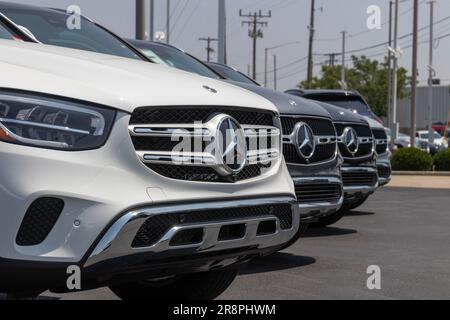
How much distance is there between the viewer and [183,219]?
4020 millimetres

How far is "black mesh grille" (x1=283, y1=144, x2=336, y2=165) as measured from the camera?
7.17 m

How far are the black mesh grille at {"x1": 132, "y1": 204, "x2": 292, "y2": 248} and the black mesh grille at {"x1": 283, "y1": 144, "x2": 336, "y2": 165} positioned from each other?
2647mm

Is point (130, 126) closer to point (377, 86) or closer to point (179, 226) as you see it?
point (179, 226)

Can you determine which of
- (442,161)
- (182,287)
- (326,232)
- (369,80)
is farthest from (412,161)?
(369,80)

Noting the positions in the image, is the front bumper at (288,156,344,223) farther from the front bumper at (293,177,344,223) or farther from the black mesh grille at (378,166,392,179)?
the black mesh grille at (378,166,392,179)

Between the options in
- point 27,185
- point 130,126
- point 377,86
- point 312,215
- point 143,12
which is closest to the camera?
point 27,185

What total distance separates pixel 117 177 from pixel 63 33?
233cm

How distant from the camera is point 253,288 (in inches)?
241

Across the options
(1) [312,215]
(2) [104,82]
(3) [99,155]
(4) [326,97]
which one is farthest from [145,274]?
(4) [326,97]

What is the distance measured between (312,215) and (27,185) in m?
3.84

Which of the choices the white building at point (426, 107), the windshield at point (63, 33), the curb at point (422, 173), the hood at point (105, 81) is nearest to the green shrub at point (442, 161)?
the curb at point (422, 173)

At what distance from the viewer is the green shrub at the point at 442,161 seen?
862 inches

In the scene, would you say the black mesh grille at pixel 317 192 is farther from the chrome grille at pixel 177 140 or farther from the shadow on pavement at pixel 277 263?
Result: the chrome grille at pixel 177 140

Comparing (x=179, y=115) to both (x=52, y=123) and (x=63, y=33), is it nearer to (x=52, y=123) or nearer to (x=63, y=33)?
(x=52, y=123)
